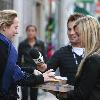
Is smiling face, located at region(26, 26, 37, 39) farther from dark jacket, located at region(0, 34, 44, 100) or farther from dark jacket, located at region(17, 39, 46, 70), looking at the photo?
dark jacket, located at region(0, 34, 44, 100)

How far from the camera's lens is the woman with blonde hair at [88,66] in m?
5.34

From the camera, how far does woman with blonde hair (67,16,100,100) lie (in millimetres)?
5344

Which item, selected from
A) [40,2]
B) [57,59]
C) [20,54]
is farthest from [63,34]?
[57,59]

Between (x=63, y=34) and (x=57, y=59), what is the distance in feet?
44.9

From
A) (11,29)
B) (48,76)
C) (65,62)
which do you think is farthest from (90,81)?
(65,62)

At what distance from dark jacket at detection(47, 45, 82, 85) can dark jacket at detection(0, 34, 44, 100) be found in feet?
3.80

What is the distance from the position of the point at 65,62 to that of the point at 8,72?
1491mm

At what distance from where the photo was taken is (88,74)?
5367 mm

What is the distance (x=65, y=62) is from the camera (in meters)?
7.18

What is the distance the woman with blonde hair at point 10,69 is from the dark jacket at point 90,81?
0.59m

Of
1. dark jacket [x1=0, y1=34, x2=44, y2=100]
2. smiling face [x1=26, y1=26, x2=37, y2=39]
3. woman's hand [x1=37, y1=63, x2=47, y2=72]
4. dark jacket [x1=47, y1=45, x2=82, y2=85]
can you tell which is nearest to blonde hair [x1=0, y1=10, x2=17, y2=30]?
dark jacket [x1=0, y1=34, x2=44, y2=100]

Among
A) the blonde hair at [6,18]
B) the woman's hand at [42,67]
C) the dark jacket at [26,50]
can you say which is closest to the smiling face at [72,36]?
the woman's hand at [42,67]

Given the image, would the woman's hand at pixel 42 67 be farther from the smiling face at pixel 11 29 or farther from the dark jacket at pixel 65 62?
the smiling face at pixel 11 29

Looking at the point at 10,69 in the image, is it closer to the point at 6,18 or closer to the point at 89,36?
the point at 6,18
